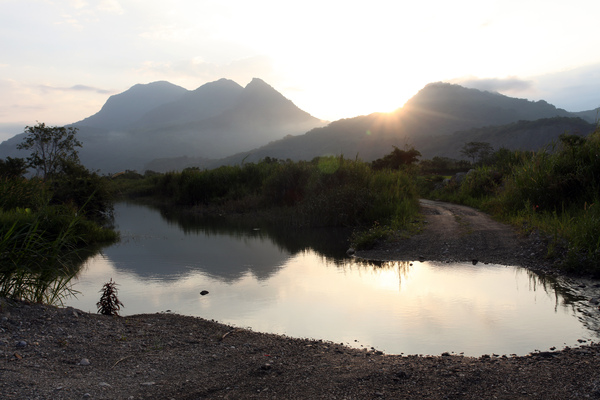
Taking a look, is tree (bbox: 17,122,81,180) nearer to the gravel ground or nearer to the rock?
the gravel ground

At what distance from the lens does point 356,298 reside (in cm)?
755

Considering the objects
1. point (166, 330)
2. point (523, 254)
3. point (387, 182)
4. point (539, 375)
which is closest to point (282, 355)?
point (166, 330)

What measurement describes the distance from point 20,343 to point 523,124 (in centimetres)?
12285

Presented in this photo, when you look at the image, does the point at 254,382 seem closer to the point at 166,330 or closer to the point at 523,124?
the point at 166,330

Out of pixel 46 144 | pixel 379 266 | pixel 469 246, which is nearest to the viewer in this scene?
pixel 379 266

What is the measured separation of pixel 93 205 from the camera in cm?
2202

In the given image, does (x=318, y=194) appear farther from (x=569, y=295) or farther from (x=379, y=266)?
(x=569, y=295)

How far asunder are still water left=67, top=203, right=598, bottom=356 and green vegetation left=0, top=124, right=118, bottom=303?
1.02 m

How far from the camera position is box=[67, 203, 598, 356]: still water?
5.58m

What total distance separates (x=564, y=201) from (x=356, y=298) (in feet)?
28.9

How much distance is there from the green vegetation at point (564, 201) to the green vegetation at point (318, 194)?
3.54 metres

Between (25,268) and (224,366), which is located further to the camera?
(25,268)

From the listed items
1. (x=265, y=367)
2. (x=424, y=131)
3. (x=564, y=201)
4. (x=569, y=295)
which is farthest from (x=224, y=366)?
(x=424, y=131)

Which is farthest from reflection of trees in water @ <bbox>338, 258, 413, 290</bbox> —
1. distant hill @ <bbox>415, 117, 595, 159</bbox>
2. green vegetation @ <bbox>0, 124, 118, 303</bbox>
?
distant hill @ <bbox>415, 117, 595, 159</bbox>
